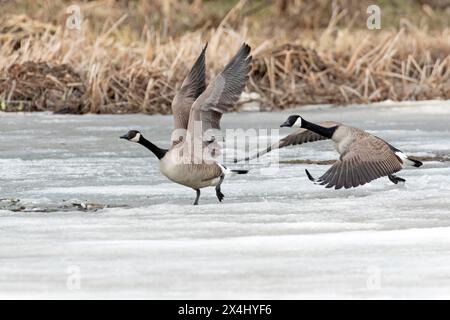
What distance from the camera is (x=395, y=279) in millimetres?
5117

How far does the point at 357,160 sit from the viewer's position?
7598mm

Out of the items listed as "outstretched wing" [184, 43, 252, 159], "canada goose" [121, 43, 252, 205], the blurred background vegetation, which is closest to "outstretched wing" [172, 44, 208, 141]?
A: "canada goose" [121, 43, 252, 205]

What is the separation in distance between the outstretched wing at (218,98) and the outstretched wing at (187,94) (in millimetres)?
201

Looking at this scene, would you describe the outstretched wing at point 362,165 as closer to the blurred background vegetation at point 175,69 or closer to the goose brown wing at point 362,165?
the goose brown wing at point 362,165

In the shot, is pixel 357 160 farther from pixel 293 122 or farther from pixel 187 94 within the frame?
pixel 187 94

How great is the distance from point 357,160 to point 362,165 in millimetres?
45

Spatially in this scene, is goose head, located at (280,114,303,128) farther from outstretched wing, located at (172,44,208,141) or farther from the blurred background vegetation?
the blurred background vegetation

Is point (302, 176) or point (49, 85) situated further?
point (49, 85)

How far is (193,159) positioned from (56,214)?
985 millimetres

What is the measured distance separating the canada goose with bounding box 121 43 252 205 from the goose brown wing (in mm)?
685

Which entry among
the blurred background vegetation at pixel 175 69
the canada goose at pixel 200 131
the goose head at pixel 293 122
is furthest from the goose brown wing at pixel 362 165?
the blurred background vegetation at pixel 175 69
